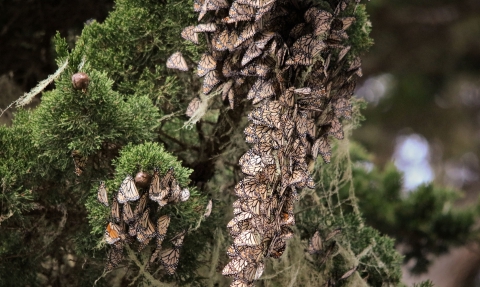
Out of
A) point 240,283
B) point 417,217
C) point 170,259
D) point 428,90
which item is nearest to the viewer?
point 240,283

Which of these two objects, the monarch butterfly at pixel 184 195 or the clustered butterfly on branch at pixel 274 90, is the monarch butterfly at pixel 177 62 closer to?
the clustered butterfly on branch at pixel 274 90

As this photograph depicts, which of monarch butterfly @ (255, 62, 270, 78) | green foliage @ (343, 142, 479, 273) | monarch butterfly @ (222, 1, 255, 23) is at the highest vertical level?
monarch butterfly @ (222, 1, 255, 23)

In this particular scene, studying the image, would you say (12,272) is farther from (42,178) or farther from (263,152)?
(263,152)

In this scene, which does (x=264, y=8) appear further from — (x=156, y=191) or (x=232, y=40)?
(x=156, y=191)

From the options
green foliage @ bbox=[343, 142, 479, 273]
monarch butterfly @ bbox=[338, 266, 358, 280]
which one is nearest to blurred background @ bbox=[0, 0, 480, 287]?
green foliage @ bbox=[343, 142, 479, 273]

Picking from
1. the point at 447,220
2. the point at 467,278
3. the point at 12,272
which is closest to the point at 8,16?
the point at 12,272

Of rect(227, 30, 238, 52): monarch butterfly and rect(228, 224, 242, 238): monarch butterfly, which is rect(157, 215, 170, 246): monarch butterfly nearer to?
rect(228, 224, 242, 238): monarch butterfly

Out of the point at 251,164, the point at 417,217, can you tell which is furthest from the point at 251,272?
the point at 417,217
